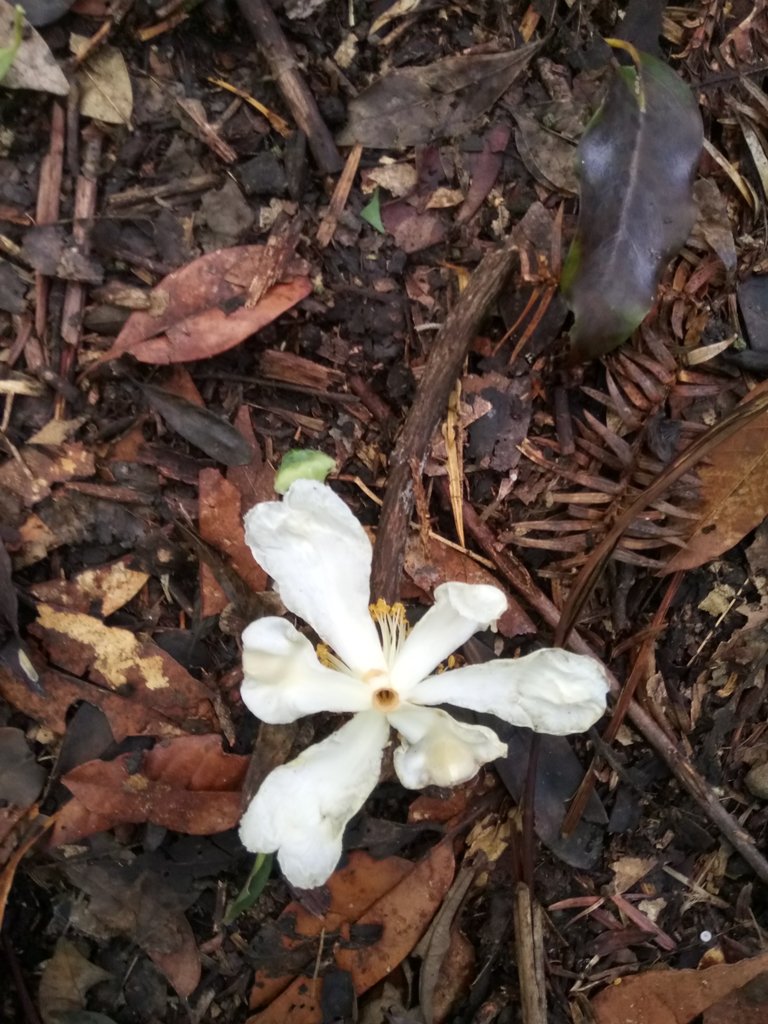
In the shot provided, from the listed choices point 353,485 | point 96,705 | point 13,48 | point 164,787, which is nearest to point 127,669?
point 96,705

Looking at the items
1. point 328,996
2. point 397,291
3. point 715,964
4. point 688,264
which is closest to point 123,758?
point 328,996

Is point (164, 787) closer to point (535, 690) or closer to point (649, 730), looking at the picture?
point (535, 690)

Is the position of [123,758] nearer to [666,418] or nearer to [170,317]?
[170,317]

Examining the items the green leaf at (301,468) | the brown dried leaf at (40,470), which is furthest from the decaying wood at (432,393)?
the brown dried leaf at (40,470)

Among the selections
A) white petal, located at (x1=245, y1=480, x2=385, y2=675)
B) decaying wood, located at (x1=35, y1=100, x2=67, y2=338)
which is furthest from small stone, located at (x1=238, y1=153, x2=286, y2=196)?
white petal, located at (x1=245, y1=480, x2=385, y2=675)

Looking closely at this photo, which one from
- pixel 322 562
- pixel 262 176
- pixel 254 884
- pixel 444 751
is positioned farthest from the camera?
pixel 262 176

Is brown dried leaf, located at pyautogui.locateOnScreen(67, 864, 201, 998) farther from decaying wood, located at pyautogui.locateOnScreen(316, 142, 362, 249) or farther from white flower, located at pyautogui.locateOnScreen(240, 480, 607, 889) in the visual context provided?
decaying wood, located at pyautogui.locateOnScreen(316, 142, 362, 249)

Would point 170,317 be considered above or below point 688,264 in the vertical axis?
below

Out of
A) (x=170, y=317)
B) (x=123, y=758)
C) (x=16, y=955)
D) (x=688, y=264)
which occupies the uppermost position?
(x=688, y=264)
